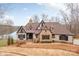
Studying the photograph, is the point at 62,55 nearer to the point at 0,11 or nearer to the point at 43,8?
the point at 43,8

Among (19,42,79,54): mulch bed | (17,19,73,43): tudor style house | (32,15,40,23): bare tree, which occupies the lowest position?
(19,42,79,54): mulch bed

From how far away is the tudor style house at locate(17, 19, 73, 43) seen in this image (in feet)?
6.81

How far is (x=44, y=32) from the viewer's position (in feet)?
6.88

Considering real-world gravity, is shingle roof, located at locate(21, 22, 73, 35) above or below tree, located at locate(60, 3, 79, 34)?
below

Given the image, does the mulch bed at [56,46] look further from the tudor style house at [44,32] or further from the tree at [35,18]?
the tree at [35,18]

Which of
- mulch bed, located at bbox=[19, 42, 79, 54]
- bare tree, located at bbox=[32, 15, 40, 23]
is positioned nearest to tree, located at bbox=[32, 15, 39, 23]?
bare tree, located at bbox=[32, 15, 40, 23]

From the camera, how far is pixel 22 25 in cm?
208

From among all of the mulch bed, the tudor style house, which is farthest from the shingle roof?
the mulch bed

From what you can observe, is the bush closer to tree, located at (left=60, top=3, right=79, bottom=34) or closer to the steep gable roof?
the steep gable roof

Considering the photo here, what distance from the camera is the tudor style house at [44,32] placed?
208 cm

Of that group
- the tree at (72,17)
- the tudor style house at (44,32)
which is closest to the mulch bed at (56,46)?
the tudor style house at (44,32)

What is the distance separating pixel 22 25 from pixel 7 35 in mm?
164

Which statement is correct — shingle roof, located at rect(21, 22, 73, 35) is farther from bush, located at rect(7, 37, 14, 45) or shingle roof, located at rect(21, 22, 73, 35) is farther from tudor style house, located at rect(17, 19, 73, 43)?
bush, located at rect(7, 37, 14, 45)

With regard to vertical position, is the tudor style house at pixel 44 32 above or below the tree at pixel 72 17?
below
